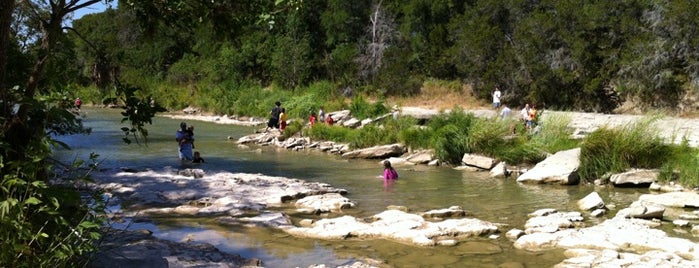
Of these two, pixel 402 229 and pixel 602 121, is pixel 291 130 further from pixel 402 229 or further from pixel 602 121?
pixel 402 229

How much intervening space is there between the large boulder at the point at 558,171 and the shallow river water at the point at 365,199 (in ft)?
1.15

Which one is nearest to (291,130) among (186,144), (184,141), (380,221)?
(186,144)

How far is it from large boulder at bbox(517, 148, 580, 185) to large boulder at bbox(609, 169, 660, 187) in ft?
3.08

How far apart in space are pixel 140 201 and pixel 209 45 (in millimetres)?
47573

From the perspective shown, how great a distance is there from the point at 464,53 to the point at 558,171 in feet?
74.4

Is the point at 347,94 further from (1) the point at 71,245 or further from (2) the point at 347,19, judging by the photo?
(1) the point at 71,245

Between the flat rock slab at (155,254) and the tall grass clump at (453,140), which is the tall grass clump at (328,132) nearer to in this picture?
the tall grass clump at (453,140)

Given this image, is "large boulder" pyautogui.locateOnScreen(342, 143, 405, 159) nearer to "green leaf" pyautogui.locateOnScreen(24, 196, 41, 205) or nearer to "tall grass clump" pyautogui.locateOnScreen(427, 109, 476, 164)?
"tall grass clump" pyautogui.locateOnScreen(427, 109, 476, 164)

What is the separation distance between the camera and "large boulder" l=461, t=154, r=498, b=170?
18109 mm

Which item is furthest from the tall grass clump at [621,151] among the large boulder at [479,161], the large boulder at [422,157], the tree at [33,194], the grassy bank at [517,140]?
the tree at [33,194]

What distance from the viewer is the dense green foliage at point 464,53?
28094 millimetres

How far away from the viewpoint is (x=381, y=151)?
849 inches

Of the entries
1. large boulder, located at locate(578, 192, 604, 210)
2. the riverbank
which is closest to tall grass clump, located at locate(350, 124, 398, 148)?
the riverbank

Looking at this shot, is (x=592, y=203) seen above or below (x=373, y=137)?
below
